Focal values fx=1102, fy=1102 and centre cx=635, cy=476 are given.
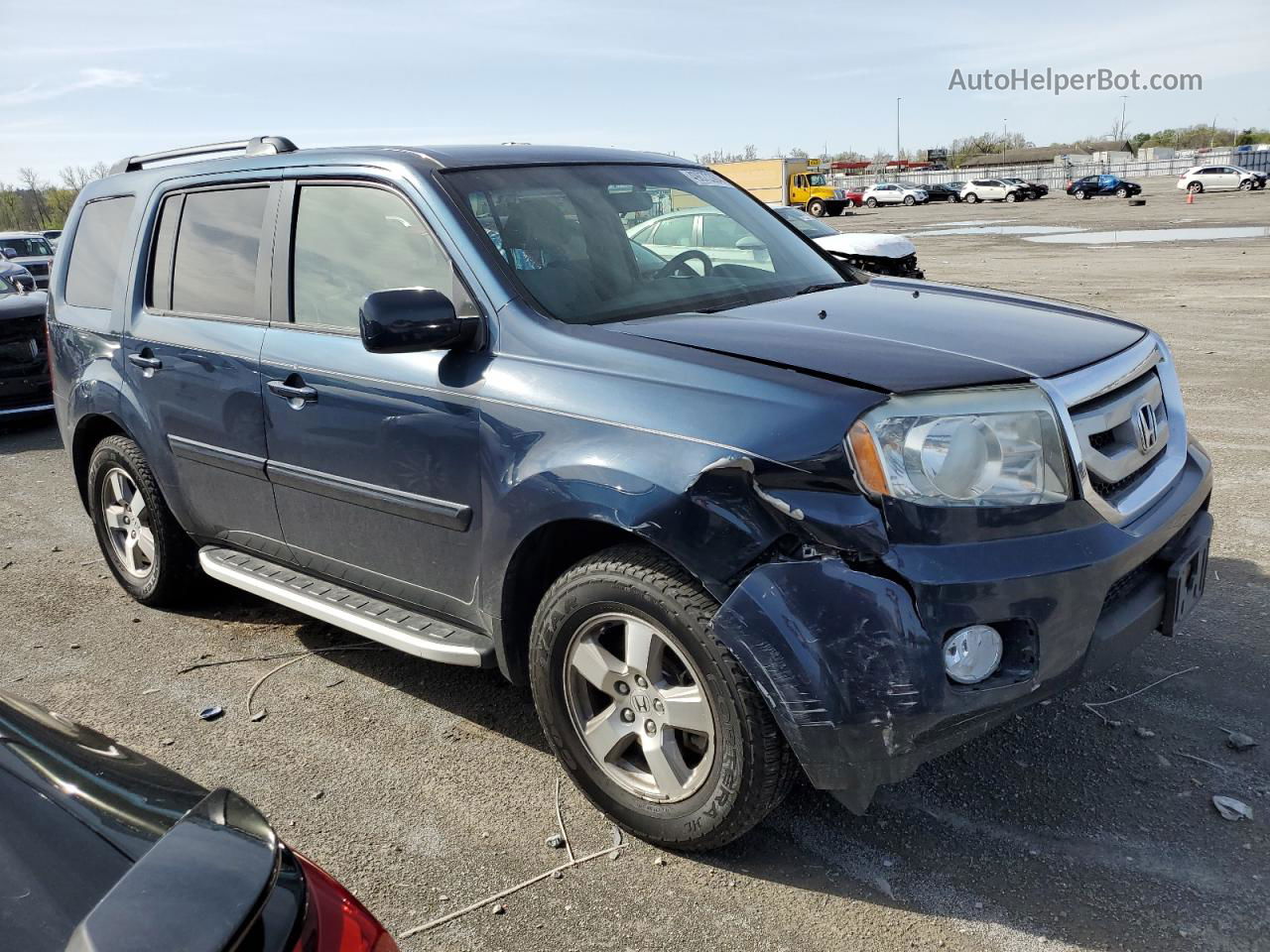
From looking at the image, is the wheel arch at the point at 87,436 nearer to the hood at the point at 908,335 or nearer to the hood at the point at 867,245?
the hood at the point at 908,335

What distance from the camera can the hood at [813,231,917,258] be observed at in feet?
40.7

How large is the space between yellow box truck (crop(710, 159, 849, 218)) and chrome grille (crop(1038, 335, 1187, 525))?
153 feet

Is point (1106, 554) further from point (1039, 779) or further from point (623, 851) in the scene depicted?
point (623, 851)

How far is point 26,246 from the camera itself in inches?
1032

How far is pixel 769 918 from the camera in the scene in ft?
9.19

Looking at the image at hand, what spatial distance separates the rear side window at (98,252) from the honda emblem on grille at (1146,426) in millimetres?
4132

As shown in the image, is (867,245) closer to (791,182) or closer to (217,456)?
(217,456)

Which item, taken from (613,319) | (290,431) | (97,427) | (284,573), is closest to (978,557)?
(613,319)

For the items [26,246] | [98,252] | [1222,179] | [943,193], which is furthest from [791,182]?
[98,252]

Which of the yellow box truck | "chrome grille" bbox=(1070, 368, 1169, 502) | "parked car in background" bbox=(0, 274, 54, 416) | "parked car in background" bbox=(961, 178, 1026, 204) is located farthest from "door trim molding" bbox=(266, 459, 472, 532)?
"parked car in background" bbox=(961, 178, 1026, 204)

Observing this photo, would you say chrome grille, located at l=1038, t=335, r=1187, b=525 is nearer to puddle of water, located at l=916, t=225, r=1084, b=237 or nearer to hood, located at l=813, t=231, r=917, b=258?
hood, located at l=813, t=231, r=917, b=258

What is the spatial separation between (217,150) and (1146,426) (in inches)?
150

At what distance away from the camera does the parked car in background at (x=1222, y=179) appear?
2164 inches

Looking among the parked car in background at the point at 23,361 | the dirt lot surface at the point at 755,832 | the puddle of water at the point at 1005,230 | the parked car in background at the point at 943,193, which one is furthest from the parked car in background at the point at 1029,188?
the dirt lot surface at the point at 755,832
